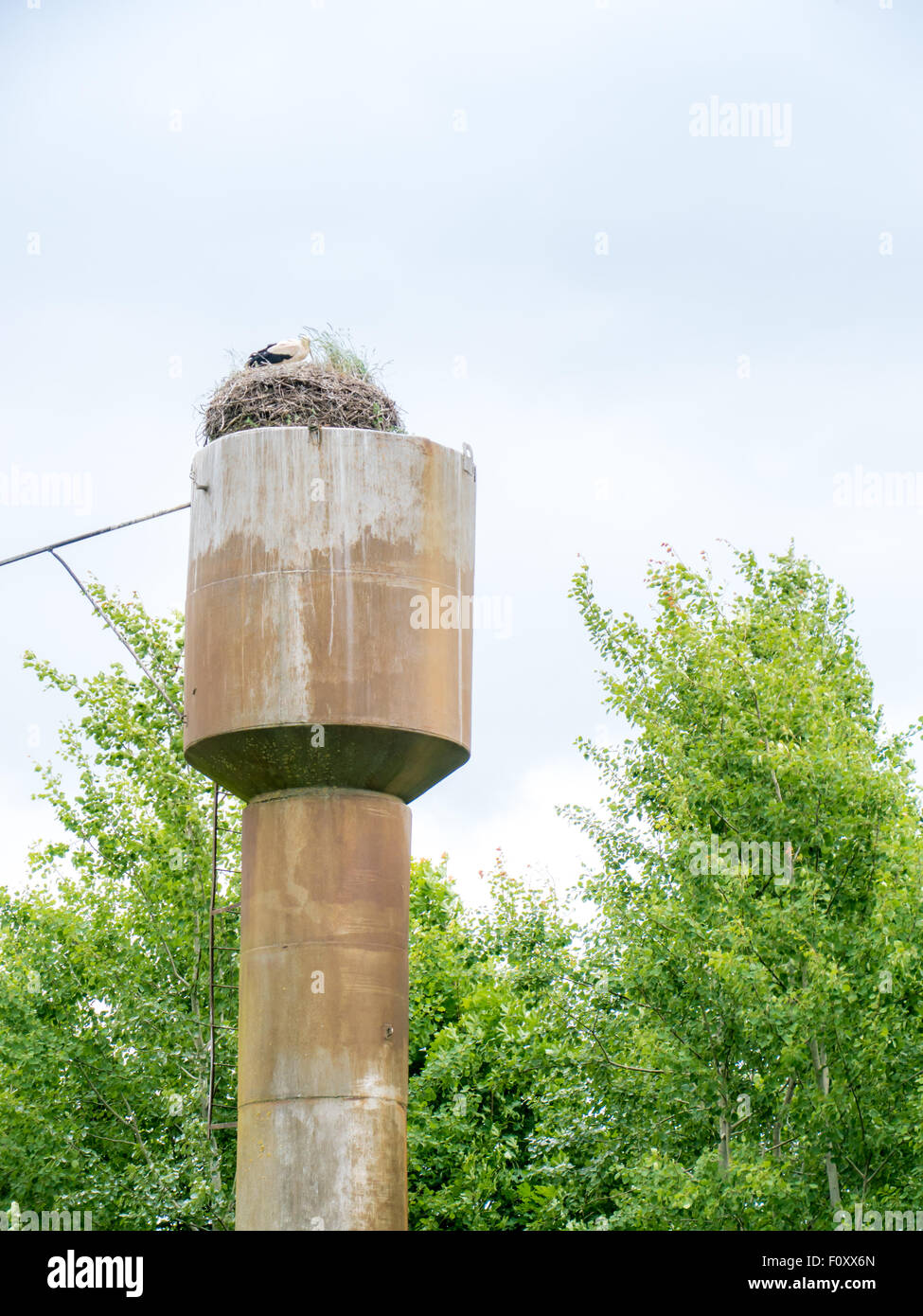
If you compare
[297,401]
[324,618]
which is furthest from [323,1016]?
[297,401]

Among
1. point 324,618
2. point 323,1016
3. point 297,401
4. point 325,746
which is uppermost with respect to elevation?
point 297,401

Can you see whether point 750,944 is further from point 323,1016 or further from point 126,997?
point 126,997

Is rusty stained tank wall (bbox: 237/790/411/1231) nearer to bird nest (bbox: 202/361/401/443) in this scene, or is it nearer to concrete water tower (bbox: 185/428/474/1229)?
concrete water tower (bbox: 185/428/474/1229)

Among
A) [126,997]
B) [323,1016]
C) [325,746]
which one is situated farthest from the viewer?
[126,997]

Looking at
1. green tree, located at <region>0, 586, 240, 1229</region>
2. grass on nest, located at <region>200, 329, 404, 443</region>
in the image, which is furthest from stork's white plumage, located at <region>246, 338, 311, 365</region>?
green tree, located at <region>0, 586, 240, 1229</region>

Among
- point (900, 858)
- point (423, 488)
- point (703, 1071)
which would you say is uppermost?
point (423, 488)

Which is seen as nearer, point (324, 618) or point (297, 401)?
point (324, 618)

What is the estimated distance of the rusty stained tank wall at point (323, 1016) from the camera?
659 inches

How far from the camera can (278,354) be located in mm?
19969

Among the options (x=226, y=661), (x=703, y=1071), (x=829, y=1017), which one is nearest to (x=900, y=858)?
(x=829, y=1017)

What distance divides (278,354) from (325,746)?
16.1ft

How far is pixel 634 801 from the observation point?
75.7 feet
